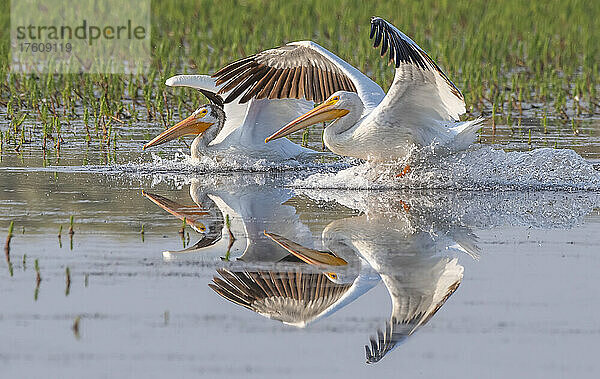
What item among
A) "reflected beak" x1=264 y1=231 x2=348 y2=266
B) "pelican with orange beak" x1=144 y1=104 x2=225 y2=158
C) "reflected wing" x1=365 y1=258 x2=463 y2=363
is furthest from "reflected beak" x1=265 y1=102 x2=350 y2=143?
"reflected wing" x1=365 y1=258 x2=463 y2=363

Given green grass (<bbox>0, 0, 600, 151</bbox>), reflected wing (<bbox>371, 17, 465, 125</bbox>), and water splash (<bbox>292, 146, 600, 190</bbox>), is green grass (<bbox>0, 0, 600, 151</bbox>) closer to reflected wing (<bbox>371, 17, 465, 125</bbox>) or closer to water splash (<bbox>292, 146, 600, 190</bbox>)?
water splash (<bbox>292, 146, 600, 190</bbox>)

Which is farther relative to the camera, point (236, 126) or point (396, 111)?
point (236, 126)

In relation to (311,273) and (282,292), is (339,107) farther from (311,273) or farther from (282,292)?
(282,292)

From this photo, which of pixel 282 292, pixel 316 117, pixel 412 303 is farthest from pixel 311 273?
pixel 316 117

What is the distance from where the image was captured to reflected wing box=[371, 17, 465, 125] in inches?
318

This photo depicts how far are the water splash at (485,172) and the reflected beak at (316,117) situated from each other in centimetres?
49

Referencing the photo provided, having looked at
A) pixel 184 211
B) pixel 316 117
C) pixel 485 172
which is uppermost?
pixel 316 117

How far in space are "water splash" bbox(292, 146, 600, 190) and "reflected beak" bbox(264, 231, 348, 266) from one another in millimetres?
2368

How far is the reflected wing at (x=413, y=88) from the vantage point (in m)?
8.08

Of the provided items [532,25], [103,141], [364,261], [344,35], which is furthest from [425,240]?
[532,25]

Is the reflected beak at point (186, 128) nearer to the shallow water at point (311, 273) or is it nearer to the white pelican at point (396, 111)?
the white pelican at point (396, 111)

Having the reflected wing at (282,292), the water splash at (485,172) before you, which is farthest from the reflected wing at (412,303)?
the water splash at (485,172)

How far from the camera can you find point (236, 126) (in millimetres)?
10211

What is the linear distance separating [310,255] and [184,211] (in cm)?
176
